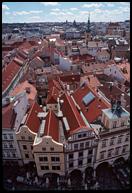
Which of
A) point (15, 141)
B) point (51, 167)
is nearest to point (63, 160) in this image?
point (51, 167)

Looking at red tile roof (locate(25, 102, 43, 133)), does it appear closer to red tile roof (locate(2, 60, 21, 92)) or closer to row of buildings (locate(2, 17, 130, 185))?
row of buildings (locate(2, 17, 130, 185))

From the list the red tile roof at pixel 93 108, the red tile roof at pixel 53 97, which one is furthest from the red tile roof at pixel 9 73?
the red tile roof at pixel 93 108

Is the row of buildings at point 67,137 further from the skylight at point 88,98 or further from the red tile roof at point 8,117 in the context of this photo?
the skylight at point 88,98

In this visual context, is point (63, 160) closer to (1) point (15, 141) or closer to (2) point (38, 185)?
(2) point (38, 185)

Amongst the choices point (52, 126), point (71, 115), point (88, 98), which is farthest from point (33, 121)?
point (88, 98)

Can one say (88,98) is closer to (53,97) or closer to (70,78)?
(53,97)

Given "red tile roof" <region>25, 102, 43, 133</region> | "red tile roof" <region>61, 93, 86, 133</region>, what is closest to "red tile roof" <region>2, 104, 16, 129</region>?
"red tile roof" <region>25, 102, 43, 133</region>
